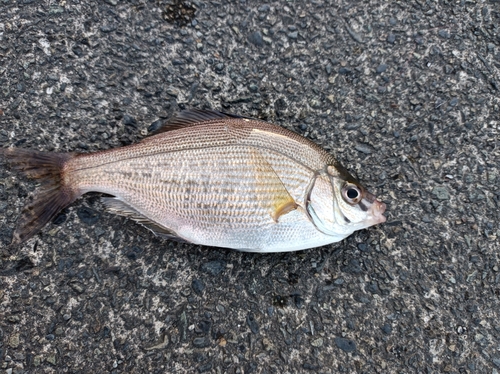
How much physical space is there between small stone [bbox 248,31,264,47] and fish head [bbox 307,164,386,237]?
0.96 meters

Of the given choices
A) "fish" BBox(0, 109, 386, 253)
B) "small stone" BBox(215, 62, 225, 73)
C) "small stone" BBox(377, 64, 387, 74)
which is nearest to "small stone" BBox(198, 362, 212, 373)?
"fish" BBox(0, 109, 386, 253)

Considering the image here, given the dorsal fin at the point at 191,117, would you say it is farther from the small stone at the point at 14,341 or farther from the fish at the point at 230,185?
the small stone at the point at 14,341

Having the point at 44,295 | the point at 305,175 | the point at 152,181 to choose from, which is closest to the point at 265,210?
the point at 305,175

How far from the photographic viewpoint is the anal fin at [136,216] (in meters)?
2.11

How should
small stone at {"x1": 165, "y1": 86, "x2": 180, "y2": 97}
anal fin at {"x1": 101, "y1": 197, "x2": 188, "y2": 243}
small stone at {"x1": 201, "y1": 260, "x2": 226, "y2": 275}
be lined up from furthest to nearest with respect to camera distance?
small stone at {"x1": 165, "y1": 86, "x2": 180, "y2": 97} → small stone at {"x1": 201, "y1": 260, "x2": 226, "y2": 275} → anal fin at {"x1": 101, "y1": 197, "x2": 188, "y2": 243}

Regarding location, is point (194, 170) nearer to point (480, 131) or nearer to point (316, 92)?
point (316, 92)

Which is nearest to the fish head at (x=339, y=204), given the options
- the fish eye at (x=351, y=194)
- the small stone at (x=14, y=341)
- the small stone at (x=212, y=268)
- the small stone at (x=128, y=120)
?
the fish eye at (x=351, y=194)

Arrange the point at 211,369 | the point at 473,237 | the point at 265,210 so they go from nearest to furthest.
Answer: the point at 265,210
the point at 211,369
the point at 473,237

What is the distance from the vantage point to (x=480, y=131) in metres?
2.38

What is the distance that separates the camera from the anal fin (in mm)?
2113

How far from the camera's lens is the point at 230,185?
78.2 inches

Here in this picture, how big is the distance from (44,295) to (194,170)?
3.91ft

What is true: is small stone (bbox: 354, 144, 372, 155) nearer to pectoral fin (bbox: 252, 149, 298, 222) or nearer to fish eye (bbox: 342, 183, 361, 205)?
fish eye (bbox: 342, 183, 361, 205)

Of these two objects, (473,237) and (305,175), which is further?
(473,237)
